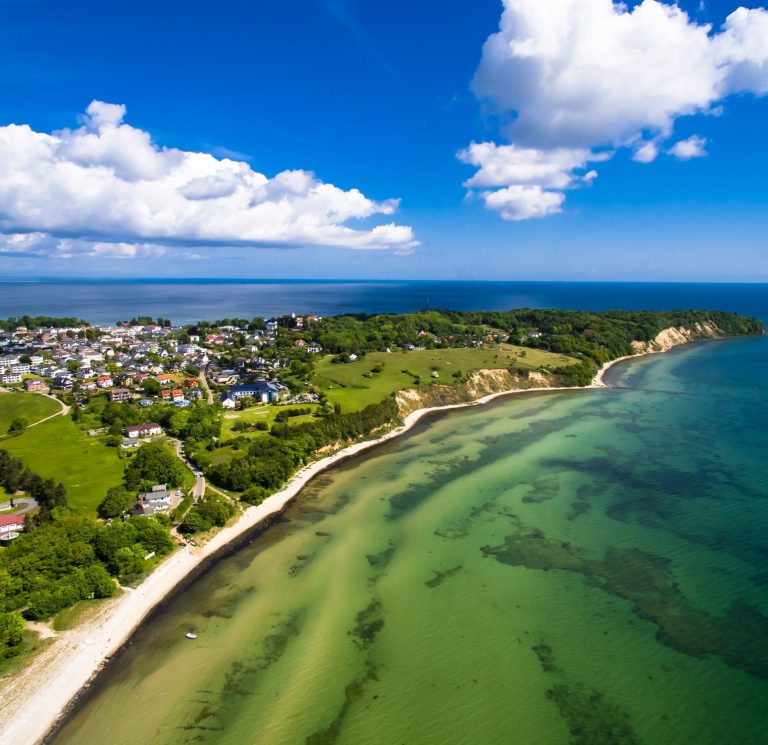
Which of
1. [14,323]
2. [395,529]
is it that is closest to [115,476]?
[395,529]

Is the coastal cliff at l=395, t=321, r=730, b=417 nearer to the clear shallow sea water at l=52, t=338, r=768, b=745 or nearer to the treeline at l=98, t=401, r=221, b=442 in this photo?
the clear shallow sea water at l=52, t=338, r=768, b=745

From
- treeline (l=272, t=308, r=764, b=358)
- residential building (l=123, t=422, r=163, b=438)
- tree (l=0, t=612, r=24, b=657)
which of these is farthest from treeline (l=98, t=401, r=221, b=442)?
treeline (l=272, t=308, r=764, b=358)

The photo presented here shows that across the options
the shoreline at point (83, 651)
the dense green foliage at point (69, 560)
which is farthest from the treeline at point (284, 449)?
the dense green foliage at point (69, 560)

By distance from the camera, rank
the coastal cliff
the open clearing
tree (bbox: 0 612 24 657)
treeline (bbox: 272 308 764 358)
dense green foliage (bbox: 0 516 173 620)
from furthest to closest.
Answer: treeline (bbox: 272 308 764 358)
the coastal cliff
the open clearing
dense green foliage (bbox: 0 516 173 620)
tree (bbox: 0 612 24 657)

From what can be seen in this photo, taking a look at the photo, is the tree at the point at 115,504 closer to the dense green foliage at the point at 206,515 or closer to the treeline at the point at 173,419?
the dense green foliage at the point at 206,515

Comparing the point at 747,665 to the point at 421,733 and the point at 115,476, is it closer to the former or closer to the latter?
the point at 421,733
